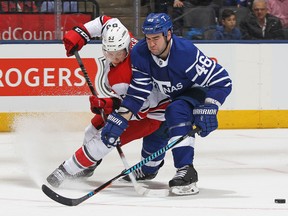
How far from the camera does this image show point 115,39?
5176mm

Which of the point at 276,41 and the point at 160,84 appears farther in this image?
the point at 276,41

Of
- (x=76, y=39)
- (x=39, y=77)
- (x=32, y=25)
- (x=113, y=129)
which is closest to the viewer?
(x=113, y=129)

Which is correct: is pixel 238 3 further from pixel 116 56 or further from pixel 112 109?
pixel 116 56

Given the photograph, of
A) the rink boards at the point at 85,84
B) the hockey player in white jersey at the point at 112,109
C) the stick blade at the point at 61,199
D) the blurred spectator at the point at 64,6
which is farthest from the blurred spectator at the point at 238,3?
the stick blade at the point at 61,199

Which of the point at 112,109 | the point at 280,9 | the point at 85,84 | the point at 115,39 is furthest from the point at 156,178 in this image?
the point at 280,9

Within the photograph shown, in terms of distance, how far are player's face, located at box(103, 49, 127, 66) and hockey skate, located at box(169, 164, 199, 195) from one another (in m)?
0.73

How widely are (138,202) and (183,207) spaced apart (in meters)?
0.30

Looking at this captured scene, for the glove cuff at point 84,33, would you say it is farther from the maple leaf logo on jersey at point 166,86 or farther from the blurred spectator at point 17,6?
the blurred spectator at point 17,6

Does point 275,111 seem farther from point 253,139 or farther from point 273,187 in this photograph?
point 273,187

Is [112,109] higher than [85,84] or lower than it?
higher

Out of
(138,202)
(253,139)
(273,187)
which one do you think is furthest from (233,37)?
(138,202)

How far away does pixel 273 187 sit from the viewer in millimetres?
5402

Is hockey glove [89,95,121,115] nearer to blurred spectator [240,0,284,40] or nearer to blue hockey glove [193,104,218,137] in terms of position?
blue hockey glove [193,104,218,137]

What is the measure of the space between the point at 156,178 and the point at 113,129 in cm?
85
